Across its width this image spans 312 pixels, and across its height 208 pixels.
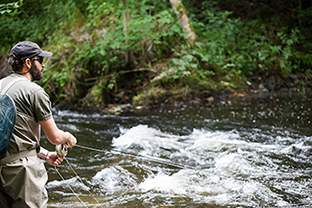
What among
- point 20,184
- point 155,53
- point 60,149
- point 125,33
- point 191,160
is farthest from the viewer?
point 155,53

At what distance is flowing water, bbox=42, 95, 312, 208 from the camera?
3619 mm

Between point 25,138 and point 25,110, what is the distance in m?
0.20

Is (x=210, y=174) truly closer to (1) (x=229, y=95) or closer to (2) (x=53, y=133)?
(2) (x=53, y=133)

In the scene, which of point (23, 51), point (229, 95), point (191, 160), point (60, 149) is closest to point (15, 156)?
point (60, 149)

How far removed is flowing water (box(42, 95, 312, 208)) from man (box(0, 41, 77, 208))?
4.93 feet

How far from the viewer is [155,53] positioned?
9977 mm

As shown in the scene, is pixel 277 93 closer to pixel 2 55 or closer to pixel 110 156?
pixel 110 156

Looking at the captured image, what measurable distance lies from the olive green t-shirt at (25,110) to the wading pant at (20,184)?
0.10 m

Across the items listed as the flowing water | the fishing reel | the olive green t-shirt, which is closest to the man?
the olive green t-shirt

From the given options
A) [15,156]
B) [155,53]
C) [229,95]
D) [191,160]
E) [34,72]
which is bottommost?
[229,95]

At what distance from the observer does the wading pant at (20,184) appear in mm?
2021

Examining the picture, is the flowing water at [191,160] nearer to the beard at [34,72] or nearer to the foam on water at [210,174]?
the foam on water at [210,174]

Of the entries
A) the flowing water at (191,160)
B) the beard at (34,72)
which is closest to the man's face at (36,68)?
the beard at (34,72)

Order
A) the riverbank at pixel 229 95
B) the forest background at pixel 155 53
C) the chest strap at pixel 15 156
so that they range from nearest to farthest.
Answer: the chest strap at pixel 15 156
the riverbank at pixel 229 95
the forest background at pixel 155 53
